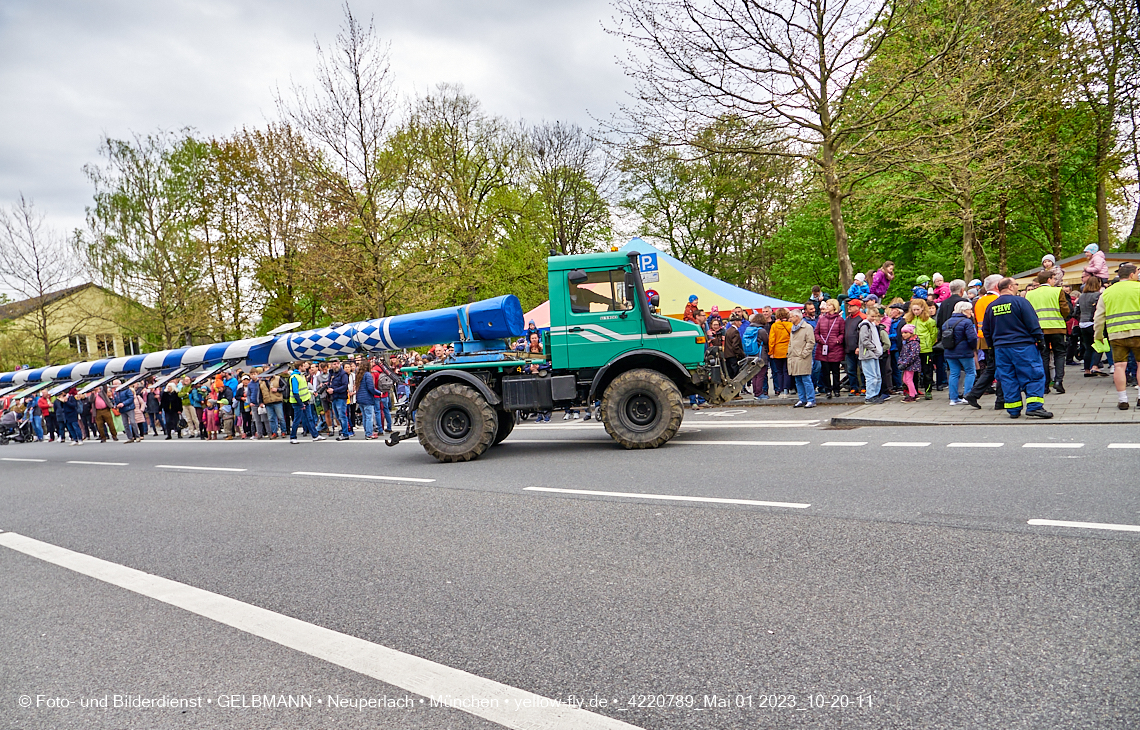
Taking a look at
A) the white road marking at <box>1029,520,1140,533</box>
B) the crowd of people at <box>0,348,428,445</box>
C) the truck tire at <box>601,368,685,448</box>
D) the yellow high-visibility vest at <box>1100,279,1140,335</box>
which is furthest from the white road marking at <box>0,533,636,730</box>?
the yellow high-visibility vest at <box>1100,279,1140,335</box>

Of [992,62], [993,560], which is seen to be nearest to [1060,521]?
[993,560]

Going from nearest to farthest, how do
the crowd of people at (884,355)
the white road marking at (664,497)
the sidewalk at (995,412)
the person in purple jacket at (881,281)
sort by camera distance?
the white road marking at (664,497), the sidewalk at (995,412), the crowd of people at (884,355), the person in purple jacket at (881,281)

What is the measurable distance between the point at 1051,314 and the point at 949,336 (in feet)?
5.18

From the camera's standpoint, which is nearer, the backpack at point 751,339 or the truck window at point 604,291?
the truck window at point 604,291

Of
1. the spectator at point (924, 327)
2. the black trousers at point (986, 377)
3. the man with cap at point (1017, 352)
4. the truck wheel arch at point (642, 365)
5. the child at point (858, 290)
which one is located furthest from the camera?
the child at point (858, 290)

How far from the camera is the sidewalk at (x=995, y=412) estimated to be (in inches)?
358

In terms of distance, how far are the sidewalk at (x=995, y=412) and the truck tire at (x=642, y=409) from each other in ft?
10.4

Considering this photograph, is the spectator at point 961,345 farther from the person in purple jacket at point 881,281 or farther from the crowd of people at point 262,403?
the crowd of people at point 262,403

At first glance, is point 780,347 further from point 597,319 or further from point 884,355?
point 597,319

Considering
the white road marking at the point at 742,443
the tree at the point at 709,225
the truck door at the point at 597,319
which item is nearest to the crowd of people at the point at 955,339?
the white road marking at the point at 742,443

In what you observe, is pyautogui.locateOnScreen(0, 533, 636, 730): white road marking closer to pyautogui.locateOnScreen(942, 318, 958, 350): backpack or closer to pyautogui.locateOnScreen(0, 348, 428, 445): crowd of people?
pyautogui.locateOnScreen(0, 348, 428, 445): crowd of people

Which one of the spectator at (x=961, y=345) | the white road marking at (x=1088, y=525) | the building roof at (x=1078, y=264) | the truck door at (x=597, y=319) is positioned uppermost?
the building roof at (x=1078, y=264)

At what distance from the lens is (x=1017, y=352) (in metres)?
9.52

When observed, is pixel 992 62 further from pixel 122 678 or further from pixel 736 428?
pixel 122 678
